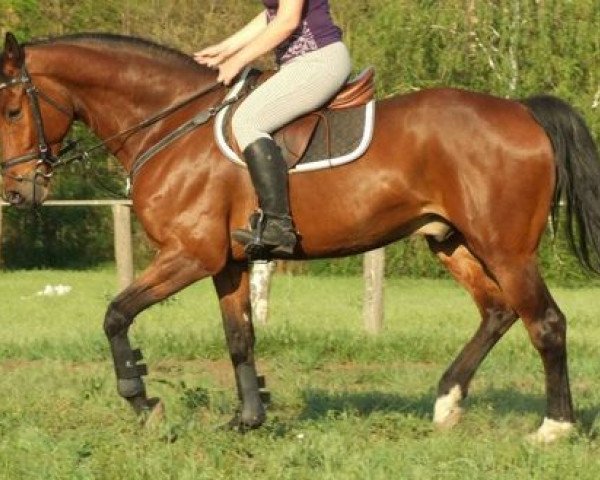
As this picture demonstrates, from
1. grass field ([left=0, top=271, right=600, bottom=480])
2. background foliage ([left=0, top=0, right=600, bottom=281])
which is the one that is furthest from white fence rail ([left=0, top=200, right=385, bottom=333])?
background foliage ([left=0, top=0, right=600, bottom=281])

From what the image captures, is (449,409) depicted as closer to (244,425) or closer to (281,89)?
(244,425)

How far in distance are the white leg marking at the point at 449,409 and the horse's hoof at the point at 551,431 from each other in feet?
1.90

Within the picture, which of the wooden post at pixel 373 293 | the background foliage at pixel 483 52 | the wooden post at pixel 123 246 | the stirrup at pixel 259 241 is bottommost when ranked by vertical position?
the background foliage at pixel 483 52

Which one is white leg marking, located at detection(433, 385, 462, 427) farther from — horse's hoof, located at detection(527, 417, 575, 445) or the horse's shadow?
horse's hoof, located at detection(527, 417, 575, 445)

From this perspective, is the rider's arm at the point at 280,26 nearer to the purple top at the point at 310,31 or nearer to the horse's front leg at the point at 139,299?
the purple top at the point at 310,31

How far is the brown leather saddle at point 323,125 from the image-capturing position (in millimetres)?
7797

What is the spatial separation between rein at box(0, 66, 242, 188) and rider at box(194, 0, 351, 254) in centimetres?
24

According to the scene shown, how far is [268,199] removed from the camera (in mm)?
7645

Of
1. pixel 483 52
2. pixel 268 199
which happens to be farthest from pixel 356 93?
pixel 483 52

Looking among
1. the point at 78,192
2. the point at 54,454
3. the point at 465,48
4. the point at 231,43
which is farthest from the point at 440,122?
the point at 78,192

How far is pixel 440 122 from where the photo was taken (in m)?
7.78

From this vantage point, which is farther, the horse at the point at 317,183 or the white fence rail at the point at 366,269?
the white fence rail at the point at 366,269

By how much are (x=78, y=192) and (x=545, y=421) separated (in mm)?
26109

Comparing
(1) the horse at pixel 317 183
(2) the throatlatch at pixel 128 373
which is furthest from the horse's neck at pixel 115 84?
(2) the throatlatch at pixel 128 373
